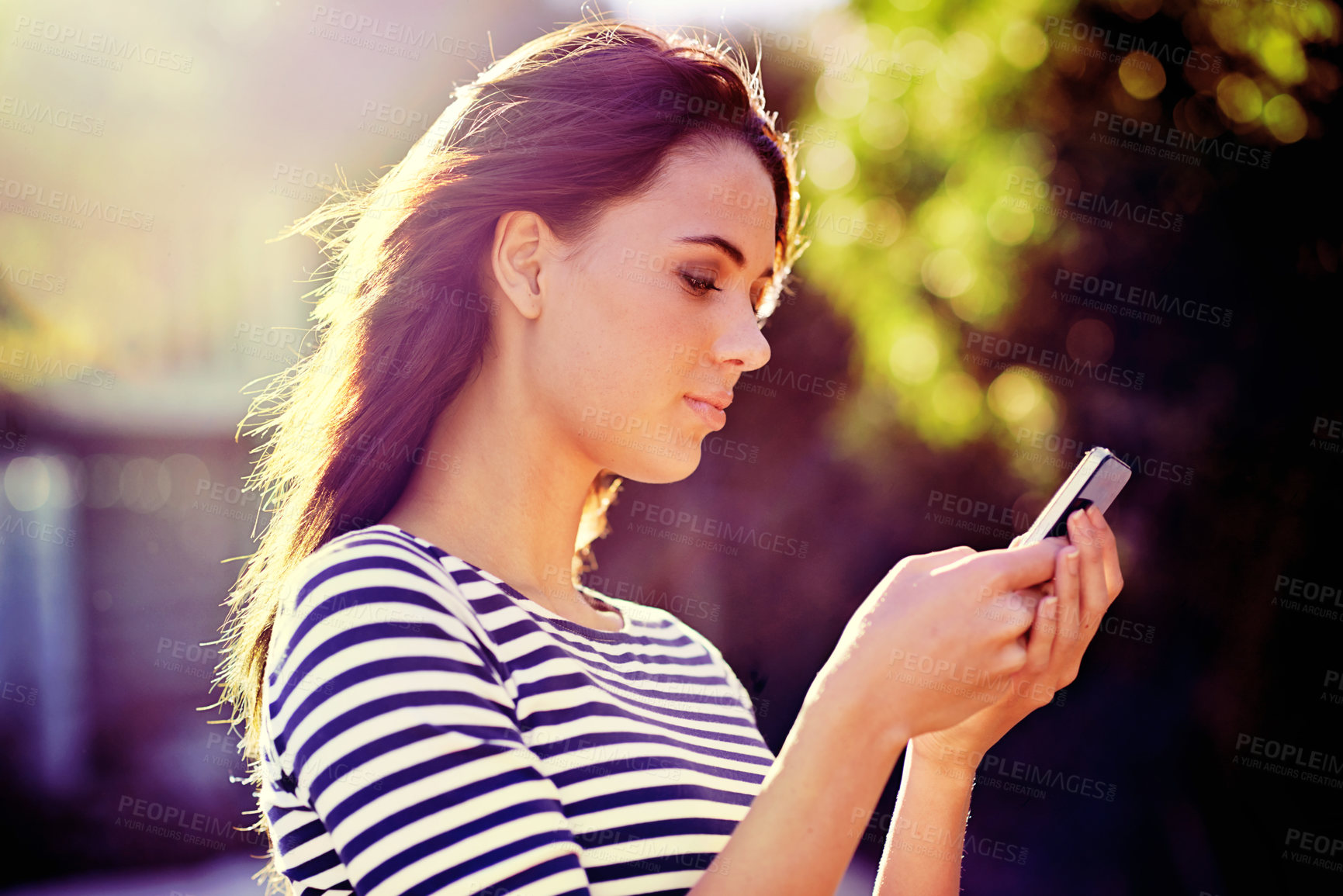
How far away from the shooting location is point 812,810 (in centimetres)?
105

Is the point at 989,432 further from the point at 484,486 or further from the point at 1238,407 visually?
the point at 484,486

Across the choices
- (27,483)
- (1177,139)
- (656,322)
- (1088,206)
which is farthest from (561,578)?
(27,483)

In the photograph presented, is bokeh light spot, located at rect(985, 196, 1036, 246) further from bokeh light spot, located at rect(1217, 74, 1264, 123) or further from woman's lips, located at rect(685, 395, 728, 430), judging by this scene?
woman's lips, located at rect(685, 395, 728, 430)

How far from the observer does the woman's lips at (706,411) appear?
1.50 meters

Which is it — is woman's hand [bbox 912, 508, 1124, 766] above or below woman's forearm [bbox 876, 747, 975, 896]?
above

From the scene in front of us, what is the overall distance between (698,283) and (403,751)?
0.85m

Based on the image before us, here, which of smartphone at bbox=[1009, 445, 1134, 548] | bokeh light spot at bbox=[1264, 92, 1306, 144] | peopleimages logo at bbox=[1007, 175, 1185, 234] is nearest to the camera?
smartphone at bbox=[1009, 445, 1134, 548]

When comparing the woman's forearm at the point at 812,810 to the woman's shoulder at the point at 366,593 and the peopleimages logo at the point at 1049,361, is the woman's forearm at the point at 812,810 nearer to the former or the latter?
the woman's shoulder at the point at 366,593

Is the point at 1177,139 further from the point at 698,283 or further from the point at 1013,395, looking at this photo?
the point at 698,283

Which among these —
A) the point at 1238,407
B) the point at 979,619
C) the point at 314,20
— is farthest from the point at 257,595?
the point at 314,20

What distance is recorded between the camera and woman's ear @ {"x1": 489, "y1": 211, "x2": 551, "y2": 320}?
1.49 meters

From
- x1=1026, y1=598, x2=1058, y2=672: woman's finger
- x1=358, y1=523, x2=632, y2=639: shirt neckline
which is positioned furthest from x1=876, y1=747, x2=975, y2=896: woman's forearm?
x1=358, y1=523, x2=632, y2=639: shirt neckline

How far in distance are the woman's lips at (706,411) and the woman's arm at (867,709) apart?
42 centimetres

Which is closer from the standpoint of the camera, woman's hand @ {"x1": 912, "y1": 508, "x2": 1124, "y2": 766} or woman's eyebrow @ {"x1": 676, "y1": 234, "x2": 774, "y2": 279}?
woman's hand @ {"x1": 912, "y1": 508, "x2": 1124, "y2": 766}
